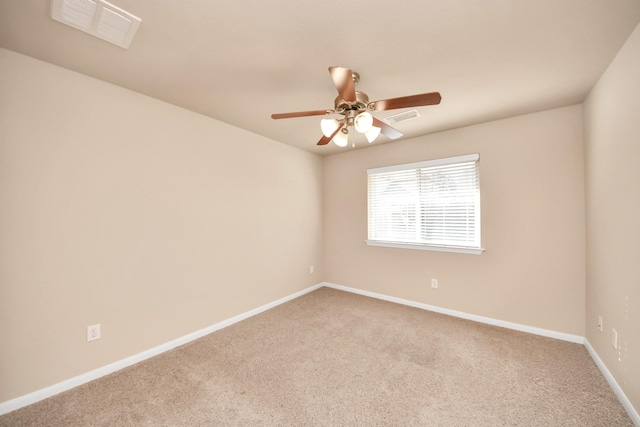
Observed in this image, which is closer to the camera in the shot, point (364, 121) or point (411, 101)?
point (411, 101)

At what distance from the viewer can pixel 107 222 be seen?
204cm

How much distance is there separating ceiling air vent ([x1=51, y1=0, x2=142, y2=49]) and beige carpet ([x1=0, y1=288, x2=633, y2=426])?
238cm

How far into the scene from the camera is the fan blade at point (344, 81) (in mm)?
1371

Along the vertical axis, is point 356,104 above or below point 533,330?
above

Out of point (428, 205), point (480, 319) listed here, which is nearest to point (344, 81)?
point (428, 205)

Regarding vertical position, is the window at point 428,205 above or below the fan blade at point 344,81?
below

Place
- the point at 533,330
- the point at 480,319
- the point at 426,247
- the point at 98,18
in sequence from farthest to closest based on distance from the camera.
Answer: the point at 426,247 < the point at 480,319 < the point at 533,330 < the point at 98,18

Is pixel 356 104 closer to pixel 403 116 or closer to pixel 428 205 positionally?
pixel 403 116

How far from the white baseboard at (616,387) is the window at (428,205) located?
1199 millimetres

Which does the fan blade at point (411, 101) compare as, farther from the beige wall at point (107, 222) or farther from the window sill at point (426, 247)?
the window sill at point (426, 247)

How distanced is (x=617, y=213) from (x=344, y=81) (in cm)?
212

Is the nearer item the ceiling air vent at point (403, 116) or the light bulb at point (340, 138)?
the light bulb at point (340, 138)

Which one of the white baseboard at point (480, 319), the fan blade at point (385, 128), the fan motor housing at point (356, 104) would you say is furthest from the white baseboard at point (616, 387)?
the fan motor housing at point (356, 104)

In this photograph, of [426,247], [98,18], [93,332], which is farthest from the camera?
[426,247]
